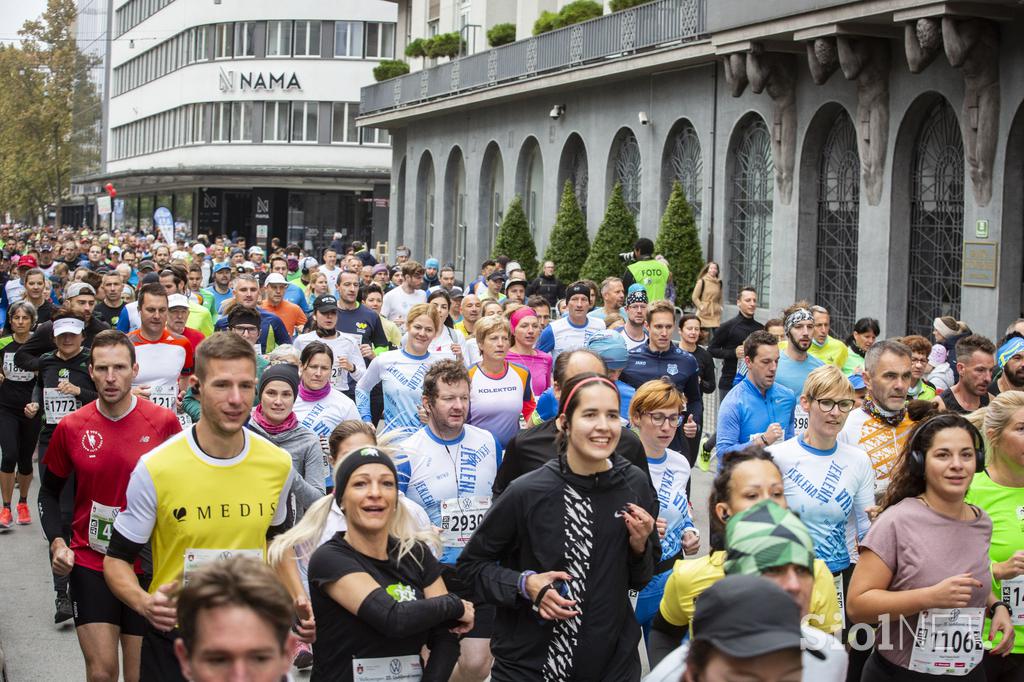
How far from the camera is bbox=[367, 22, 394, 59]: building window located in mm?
65188

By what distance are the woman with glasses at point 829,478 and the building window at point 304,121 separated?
59717mm

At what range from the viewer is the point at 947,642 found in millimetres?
5469

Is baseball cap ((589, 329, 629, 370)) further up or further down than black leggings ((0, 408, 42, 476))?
further up

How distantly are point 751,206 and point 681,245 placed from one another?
1415 millimetres

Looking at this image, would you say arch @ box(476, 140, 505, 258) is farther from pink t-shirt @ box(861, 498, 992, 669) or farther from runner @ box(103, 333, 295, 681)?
pink t-shirt @ box(861, 498, 992, 669)

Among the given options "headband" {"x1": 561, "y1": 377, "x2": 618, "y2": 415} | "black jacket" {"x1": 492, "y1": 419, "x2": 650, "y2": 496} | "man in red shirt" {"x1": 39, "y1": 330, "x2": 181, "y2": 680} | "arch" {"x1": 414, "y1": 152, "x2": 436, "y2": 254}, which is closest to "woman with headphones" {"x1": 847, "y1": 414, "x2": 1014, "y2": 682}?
"headband" {"x1": 561, "y1": 377, "x2": 618, "y2": 415}

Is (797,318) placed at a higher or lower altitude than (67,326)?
higher

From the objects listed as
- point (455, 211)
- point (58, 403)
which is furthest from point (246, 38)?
point (58, 403)

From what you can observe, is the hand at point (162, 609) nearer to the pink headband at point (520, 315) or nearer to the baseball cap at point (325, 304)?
the pink headband at point (520, 315)

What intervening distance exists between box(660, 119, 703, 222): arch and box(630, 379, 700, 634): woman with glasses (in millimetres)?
20379

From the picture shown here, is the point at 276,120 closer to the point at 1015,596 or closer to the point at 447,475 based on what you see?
the point at 447,475

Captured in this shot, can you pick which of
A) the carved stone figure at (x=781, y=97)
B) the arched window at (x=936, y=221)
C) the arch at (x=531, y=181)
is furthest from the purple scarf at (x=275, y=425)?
the arch at (x=531, y=181)

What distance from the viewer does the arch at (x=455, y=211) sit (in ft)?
136

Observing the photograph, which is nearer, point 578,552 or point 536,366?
point 578,552
